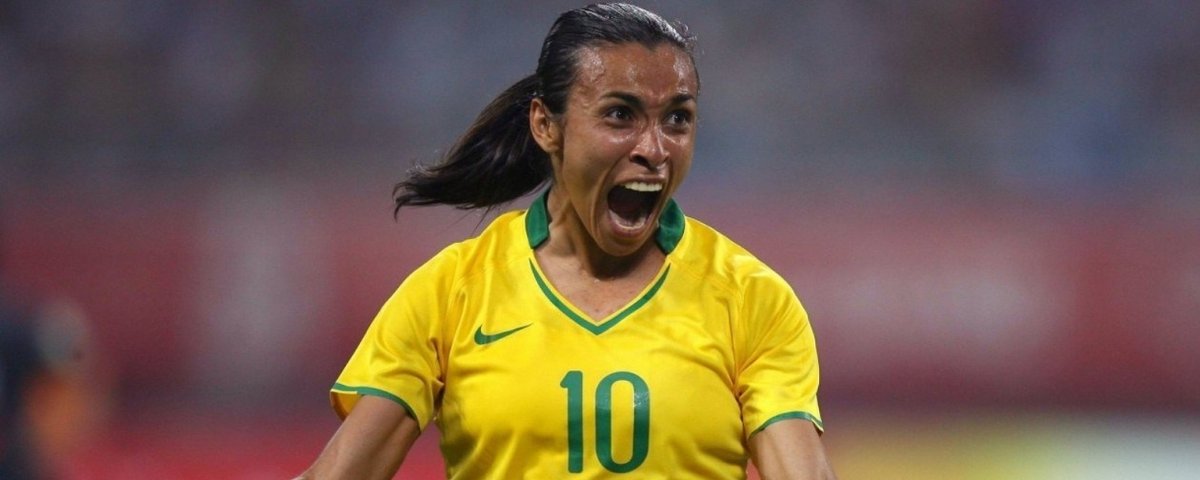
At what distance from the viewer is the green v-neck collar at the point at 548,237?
235cm

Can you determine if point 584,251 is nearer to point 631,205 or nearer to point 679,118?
point 631,205

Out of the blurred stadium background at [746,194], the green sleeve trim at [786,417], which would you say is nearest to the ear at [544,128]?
the green sleeve trim at [786,417]

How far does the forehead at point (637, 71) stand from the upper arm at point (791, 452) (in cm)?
49

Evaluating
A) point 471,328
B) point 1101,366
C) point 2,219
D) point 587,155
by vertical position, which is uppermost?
point 587,155

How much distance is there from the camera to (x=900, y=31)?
256 inches

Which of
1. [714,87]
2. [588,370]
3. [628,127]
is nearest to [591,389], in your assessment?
[588,370]

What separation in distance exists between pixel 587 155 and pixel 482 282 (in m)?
0.25

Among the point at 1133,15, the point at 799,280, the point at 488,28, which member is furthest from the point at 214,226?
the point at 1133,15

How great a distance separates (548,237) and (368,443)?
42 centimetres

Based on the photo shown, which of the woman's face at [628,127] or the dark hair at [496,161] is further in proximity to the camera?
the dark hair at [496,161]

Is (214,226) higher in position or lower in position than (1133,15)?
lower

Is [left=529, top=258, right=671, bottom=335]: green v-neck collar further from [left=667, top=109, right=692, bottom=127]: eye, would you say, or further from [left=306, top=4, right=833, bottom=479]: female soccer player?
[left=667, top=109, right=692, bottom=127]: eye

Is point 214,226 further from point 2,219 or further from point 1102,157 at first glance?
point 1102,157

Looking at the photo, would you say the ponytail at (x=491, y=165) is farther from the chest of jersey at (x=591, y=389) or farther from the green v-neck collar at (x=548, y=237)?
the chest of jersey at (x=591, y=389)
